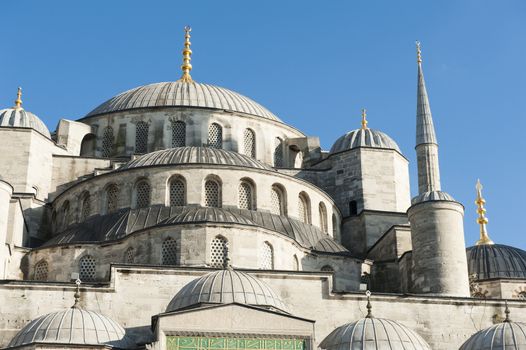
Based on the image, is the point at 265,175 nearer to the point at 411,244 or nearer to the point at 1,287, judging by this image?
the point at 411,244

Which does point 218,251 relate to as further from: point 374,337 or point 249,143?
point 249,143

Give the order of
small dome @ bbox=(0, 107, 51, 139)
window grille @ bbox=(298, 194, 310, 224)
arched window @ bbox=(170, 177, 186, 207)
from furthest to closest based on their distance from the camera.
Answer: small dome @ bbox=(0, 107, 51, 139), window grille @ bbox=(298, 194, 310, 224), arched window @ bbox=(170, 177, 186, 207)

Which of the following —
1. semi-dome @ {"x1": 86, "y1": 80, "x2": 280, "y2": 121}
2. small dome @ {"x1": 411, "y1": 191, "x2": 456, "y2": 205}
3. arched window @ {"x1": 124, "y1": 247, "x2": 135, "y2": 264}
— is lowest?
arched window @ {"x1": 124, "y1": 247, "x2": 135, "y2": 264}

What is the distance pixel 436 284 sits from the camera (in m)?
29.4

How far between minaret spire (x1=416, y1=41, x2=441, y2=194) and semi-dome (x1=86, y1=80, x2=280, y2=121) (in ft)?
22.7

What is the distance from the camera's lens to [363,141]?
3869cm

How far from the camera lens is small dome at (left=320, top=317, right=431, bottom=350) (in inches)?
971

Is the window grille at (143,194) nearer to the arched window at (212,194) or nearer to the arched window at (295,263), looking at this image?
the arched window at (212,194)

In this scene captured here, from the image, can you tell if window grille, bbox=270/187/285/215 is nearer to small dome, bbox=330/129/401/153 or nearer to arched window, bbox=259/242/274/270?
arched window, bbox=259/242/274/270

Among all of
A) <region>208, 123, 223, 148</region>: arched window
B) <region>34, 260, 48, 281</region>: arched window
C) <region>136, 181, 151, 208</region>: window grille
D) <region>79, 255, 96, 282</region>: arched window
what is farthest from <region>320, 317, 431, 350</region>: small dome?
<region>208, 123, 223, 148</region>: arched window

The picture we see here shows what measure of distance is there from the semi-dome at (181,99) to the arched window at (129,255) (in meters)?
10.8

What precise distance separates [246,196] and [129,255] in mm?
4339

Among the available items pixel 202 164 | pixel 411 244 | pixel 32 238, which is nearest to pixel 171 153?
pixel 202 164

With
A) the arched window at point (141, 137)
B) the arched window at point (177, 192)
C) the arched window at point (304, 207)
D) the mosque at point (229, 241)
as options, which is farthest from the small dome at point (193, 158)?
the arched window at point (141, 137)
